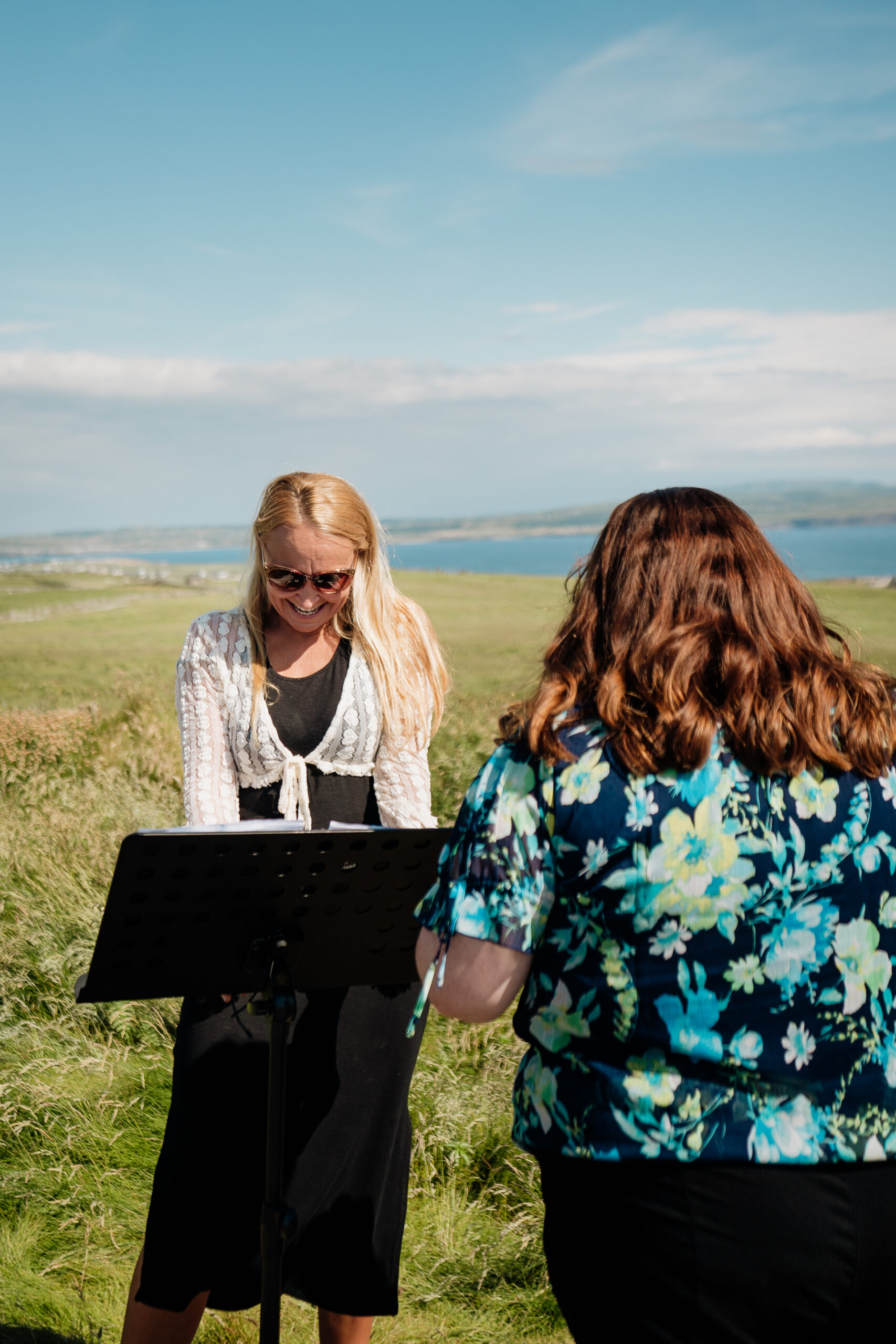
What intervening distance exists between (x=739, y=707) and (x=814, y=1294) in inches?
35.9

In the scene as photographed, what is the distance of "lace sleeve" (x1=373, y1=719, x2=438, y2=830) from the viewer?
10.1 feet

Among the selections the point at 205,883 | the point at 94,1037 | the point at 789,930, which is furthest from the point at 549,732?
the point at 94,1037

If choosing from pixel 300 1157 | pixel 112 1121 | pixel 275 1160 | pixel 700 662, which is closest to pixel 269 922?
pixel 275 1160

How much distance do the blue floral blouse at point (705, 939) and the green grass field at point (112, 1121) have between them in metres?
0.29

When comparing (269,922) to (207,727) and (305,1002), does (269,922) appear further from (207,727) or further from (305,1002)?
(207,727)

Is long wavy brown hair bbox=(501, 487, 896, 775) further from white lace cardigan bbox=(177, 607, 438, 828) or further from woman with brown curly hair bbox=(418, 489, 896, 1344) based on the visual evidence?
white lace cardigan bbox=(177, 607, 438, 828)

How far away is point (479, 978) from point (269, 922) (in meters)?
0.64

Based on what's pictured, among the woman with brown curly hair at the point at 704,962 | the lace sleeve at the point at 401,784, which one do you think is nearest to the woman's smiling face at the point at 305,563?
the lace sleeve at the point at 401,784

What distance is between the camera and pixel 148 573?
48.1ft

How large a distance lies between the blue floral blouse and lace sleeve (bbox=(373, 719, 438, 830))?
4.76 feet

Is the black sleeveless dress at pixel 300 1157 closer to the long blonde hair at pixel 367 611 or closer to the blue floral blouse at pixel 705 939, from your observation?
the long blonde hair at pixel 367 611

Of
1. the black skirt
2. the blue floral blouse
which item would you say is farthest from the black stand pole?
the blue floral blouse

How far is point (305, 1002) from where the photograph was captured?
2.76 meters

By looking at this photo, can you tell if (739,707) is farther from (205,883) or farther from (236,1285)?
(236,1285)
